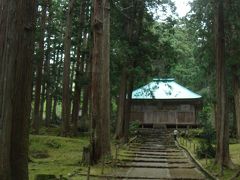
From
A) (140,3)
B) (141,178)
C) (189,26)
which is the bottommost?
(141,178)

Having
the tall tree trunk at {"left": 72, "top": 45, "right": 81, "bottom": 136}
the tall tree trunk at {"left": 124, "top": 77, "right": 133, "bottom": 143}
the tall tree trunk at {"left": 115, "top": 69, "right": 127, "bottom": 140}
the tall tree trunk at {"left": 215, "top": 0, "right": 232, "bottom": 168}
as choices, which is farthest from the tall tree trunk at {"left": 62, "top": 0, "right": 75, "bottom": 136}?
the tall tree trunk at {"left": 215, "top": 0, "right": 232, "bottom": 168}

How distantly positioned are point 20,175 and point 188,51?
41246 millimetres

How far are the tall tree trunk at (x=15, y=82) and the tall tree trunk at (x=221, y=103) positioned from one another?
8.53 meters

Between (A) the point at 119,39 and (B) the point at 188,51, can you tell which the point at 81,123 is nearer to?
(A) the point at 119,39

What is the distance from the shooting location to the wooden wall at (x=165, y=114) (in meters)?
39.7

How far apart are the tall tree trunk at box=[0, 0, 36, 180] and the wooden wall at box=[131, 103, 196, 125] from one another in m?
33.6

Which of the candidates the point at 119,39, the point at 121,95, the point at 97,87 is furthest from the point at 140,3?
the point at 97,87

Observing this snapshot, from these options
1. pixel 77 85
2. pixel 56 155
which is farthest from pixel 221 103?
pixel 77 85

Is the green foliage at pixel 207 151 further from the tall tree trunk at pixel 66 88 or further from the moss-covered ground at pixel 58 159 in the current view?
the tall tree trunk at pixel 66 88

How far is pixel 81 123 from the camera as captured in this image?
3119cm

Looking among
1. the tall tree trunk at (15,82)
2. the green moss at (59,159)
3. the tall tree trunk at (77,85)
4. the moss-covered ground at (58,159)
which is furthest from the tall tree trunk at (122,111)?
the tall tree trunk at (15,82)

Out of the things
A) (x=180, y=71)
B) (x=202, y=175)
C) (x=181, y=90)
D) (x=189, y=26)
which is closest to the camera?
(x=202, y=175)

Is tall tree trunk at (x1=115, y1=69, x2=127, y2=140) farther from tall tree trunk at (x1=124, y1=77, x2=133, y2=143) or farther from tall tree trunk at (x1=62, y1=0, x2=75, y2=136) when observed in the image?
tall tree trunk at (x1=62, y1=0, x2=75, y2=136)

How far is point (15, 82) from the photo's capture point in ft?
21.7
